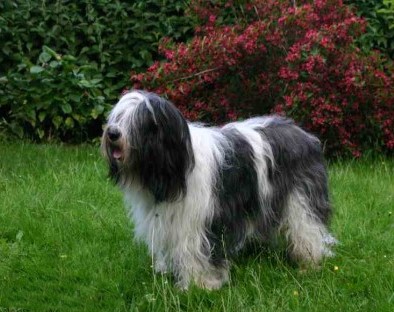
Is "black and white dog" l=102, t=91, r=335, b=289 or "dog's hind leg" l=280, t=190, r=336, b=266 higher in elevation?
"black and white dog" l=102, t=91, r=335, b=289

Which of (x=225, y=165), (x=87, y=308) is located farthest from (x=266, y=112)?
(x=87, y=308)

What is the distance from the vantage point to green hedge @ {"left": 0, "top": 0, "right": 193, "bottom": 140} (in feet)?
27.5

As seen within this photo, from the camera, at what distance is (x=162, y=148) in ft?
13.1

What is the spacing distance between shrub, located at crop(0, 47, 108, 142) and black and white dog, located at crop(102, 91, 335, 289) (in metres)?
4.03

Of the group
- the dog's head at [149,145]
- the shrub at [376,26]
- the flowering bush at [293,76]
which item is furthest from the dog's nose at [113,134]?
the shrub at [376,26]

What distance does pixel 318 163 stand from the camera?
184 inches

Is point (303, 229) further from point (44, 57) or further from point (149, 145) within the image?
point (44, 57)

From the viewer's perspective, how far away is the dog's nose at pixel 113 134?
3.87m

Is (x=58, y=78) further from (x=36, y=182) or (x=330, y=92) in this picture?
(x=330, y=92)

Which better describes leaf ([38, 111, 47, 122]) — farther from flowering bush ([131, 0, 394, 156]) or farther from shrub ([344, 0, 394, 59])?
shrub ([344, 0, 394, 59])

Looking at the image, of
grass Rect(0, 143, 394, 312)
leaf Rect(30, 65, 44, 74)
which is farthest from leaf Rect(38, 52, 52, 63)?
grass Rect(0, 143, 394, 312)

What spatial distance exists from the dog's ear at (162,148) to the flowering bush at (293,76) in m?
3.13

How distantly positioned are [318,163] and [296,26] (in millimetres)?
3008

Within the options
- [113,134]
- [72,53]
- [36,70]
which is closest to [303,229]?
[113,134]
